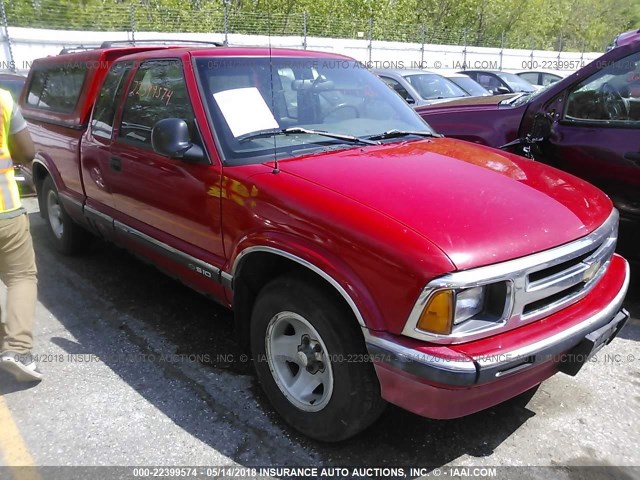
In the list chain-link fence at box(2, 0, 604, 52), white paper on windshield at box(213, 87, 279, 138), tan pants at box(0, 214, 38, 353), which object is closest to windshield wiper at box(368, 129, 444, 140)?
white paper on windshield at box(213, 87, 279, 138)

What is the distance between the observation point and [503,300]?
2207 mm

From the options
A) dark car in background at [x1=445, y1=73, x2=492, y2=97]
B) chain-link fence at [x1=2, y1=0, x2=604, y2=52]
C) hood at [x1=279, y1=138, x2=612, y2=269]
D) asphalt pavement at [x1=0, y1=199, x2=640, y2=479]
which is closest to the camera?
hood at [x1=279, y1=138, x2=612, y2=269]

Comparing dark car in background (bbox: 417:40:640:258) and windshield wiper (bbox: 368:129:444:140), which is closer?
windshield wiper (bbox: 368:129:444:140)

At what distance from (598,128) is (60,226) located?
195 inches

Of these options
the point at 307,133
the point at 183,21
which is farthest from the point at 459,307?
the point at 183,21

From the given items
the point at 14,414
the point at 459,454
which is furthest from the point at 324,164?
the point at 14,414

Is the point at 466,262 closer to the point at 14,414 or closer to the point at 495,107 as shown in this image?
the point at 14,414

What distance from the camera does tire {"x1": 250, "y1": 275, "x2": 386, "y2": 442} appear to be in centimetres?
239

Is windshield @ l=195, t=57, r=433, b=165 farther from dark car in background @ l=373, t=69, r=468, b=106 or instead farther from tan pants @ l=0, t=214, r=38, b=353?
dark car in background @ l=373, t=69, r=468, b=106

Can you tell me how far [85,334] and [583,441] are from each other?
3.27m

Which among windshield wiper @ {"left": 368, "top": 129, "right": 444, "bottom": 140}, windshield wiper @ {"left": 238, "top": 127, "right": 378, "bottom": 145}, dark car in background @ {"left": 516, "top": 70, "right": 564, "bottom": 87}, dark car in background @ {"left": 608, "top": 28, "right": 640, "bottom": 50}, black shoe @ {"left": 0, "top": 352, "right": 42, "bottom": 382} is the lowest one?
black shoe @ {"left": 0, "top": 352, "right": 42, "bottom": 382}

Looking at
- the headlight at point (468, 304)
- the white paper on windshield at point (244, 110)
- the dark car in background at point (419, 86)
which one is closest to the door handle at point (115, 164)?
the white paper on windshield at point (244, 110)

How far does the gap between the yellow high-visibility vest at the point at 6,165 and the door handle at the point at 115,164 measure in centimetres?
73

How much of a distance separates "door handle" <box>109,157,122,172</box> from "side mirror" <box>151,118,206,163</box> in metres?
0.97
